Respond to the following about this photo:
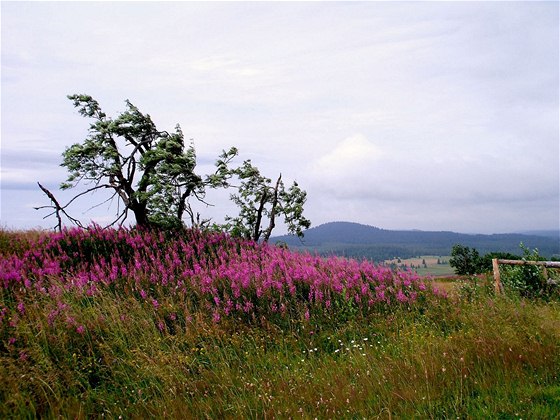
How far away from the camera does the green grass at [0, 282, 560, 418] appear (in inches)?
198

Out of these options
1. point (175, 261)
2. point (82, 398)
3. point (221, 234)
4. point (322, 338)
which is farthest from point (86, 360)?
point (221, 234)

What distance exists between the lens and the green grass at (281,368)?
5.04 metres

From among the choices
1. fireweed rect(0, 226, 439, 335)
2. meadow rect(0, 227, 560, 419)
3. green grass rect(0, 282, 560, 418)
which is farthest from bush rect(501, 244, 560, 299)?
green grass rect(0, 282, 560, 418)

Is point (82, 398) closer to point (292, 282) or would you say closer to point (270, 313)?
point (270, 313)

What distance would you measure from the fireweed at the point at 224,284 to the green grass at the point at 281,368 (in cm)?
40

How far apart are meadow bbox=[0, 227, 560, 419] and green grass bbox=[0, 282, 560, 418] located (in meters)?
0.02

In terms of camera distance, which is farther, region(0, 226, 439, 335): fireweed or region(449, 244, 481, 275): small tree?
region(449, 244, 481, 275): small tree

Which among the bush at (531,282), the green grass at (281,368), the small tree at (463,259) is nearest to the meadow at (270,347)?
the green grass at (281,368)

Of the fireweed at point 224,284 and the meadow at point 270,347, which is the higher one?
the fireweed at point 224,284

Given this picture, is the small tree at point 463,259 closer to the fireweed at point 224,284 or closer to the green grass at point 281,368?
the fireweed at point 224,284

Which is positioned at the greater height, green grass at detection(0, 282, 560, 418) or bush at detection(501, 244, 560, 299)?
bush at detection(501, 244, 560, 299)

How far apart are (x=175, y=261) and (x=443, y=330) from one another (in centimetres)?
620

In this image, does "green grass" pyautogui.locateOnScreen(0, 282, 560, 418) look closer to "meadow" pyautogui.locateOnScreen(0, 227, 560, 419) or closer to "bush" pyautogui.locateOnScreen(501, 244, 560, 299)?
"meadow" pyautogui.locateOnScreen(0, 227, 560, 419)

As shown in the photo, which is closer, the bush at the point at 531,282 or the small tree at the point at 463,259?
the bush at the point at 531,282
